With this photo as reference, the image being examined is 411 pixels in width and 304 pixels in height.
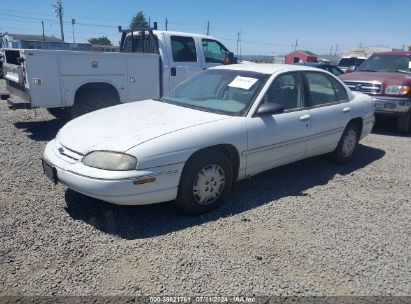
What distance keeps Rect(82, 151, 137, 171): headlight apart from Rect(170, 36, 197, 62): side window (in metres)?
5.09

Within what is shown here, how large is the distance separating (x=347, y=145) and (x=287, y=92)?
67.2 inches

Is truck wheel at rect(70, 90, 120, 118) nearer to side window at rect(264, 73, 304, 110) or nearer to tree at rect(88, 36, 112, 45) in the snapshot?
side window at rect(264, 73, 304, 110)

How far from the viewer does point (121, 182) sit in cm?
318

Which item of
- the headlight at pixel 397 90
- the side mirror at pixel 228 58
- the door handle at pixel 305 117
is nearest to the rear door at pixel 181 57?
the side mirror at pixel 228 58

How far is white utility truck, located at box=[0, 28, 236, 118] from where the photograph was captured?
6.32 metres

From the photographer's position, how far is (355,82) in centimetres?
884

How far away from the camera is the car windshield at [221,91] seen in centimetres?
422

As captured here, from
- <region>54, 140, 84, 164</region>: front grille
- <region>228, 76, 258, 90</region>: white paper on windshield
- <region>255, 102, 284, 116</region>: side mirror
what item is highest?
<region>228, 76, 258, 90</region>: white paper on windshield

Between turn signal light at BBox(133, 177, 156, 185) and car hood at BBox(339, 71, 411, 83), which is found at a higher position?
car hood at BBox(339, 71, 411, 83)

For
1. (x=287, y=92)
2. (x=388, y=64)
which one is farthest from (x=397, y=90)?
(x=287, y=92)

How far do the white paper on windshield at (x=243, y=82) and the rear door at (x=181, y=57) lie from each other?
3.63 meters

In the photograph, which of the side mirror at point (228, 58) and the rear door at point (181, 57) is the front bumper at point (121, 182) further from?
the side mirror at point (228, 58)

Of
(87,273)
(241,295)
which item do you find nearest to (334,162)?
(241,295)

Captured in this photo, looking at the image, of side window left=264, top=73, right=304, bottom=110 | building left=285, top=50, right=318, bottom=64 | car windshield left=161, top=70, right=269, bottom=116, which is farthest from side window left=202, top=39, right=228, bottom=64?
building left=285, top=50, right=318, bottom=64
